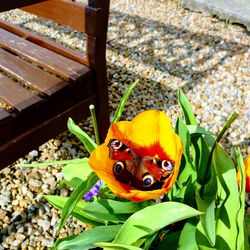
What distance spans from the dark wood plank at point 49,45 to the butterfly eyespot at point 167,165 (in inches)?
39.3

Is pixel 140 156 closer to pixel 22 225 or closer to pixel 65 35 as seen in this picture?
pixel 22 225

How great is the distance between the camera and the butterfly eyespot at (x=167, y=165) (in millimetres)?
1007

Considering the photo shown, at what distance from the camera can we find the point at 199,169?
1.32 m

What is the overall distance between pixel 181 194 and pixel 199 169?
11 cm

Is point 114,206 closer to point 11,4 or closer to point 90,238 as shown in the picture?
point 90,238

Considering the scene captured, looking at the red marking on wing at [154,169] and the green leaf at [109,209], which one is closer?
the red marking on wing at [154,169]

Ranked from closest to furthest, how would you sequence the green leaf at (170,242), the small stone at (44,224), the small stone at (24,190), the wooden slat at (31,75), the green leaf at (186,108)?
the green leaf at (170,242) < the green leaf at (186,108) < the wooden slat at (31,75) < the small stone at (44,224) < the small stone at (24,190)

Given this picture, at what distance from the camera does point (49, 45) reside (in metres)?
2.12

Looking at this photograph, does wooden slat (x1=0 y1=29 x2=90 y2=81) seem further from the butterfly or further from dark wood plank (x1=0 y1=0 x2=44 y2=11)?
the butterfly

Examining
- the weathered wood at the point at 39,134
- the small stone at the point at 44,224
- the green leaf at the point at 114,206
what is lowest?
the small stone at the point at 44,224

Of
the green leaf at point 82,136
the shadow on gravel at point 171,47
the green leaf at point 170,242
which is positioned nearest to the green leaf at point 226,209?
the green leaf at point 170,242

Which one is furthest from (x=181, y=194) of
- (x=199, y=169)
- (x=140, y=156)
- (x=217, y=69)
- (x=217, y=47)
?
(x=217, y=47)

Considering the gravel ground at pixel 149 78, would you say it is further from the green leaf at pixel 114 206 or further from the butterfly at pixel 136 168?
the butterfly at pixel 136 168

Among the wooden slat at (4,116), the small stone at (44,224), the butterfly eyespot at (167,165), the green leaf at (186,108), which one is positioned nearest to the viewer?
the butterfly eyespot at (167,165)
